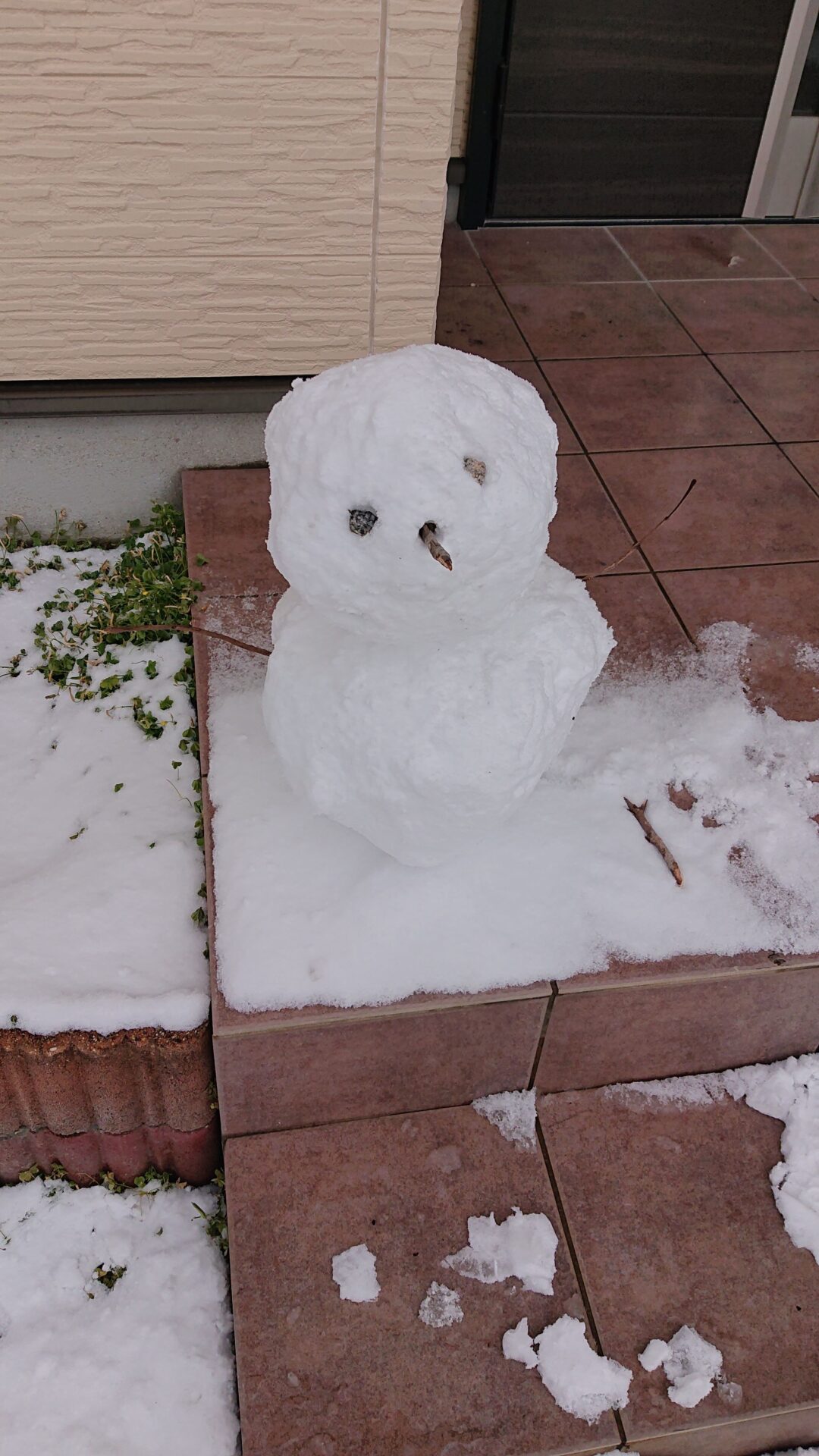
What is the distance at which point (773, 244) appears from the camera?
16.3 ft

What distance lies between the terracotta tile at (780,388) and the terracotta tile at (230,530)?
174 cm

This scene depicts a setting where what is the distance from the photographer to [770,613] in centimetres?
299

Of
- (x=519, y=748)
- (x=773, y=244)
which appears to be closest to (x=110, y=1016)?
(x=519, y=748)

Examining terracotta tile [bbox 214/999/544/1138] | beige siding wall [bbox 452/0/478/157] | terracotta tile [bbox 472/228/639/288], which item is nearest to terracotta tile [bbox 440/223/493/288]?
terracotta tile [bbox 472/228/639/288]

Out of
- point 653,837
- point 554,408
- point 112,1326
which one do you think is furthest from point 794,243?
point 112,1326

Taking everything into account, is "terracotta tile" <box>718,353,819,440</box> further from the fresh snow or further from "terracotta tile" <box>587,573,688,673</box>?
the fresh snow

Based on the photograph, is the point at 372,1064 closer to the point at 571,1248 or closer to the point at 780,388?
the point at 571,1248

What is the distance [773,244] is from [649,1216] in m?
4.37

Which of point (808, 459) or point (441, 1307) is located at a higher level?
point (808, 459)

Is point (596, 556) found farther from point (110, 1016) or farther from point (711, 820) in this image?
point (110, 1016)

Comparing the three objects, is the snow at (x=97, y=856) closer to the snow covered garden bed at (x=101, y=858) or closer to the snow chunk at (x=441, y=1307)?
the snow covered garden bed at (x=101, y=858)

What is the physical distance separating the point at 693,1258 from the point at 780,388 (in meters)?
3.00

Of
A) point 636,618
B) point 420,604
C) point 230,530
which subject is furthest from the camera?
point 230,530

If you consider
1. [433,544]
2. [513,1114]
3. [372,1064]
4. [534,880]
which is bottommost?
[513,1114]
